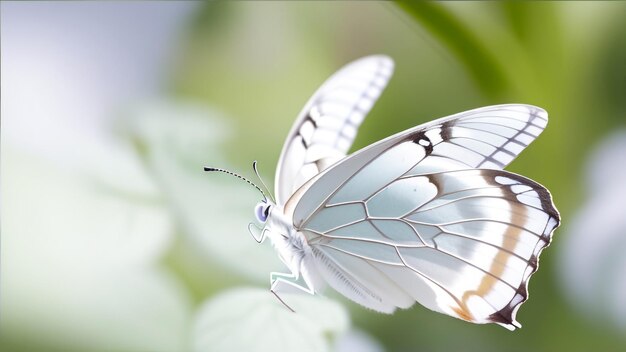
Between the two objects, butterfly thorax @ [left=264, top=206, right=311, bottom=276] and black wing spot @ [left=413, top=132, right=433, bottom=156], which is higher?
black wing spot @ [left=413, top=132, right=433, bottom=156]

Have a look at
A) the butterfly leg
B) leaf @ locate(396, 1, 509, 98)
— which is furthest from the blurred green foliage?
the butterfly leg

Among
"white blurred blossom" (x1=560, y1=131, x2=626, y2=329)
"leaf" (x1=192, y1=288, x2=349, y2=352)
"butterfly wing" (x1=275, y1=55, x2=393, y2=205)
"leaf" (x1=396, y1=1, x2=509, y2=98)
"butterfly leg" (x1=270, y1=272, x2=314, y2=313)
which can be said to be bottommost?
"leaf" (x1=192, y1=288, x2=349, y2=352)

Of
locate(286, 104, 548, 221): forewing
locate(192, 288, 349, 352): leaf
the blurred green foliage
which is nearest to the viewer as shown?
locate(286, 104, 548, 221): forewing

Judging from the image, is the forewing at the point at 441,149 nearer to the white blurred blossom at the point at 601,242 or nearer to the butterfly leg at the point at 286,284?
the butterfly leg at the point at 286,284

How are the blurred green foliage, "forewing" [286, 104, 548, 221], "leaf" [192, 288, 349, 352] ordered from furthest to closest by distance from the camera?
the blurred green foliage → "leaf" [192, 288, 349, 352] → "forewing" [286, 104, 548, 221]

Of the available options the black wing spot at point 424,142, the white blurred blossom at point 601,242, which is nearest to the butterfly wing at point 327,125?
the black wing spot at point 424,142

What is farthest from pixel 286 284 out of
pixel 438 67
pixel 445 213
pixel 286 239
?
pixel 438 67

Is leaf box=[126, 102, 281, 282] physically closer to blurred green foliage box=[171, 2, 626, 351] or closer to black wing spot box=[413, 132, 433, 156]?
blurred green foliage box=[171, 2, 626, 351]
